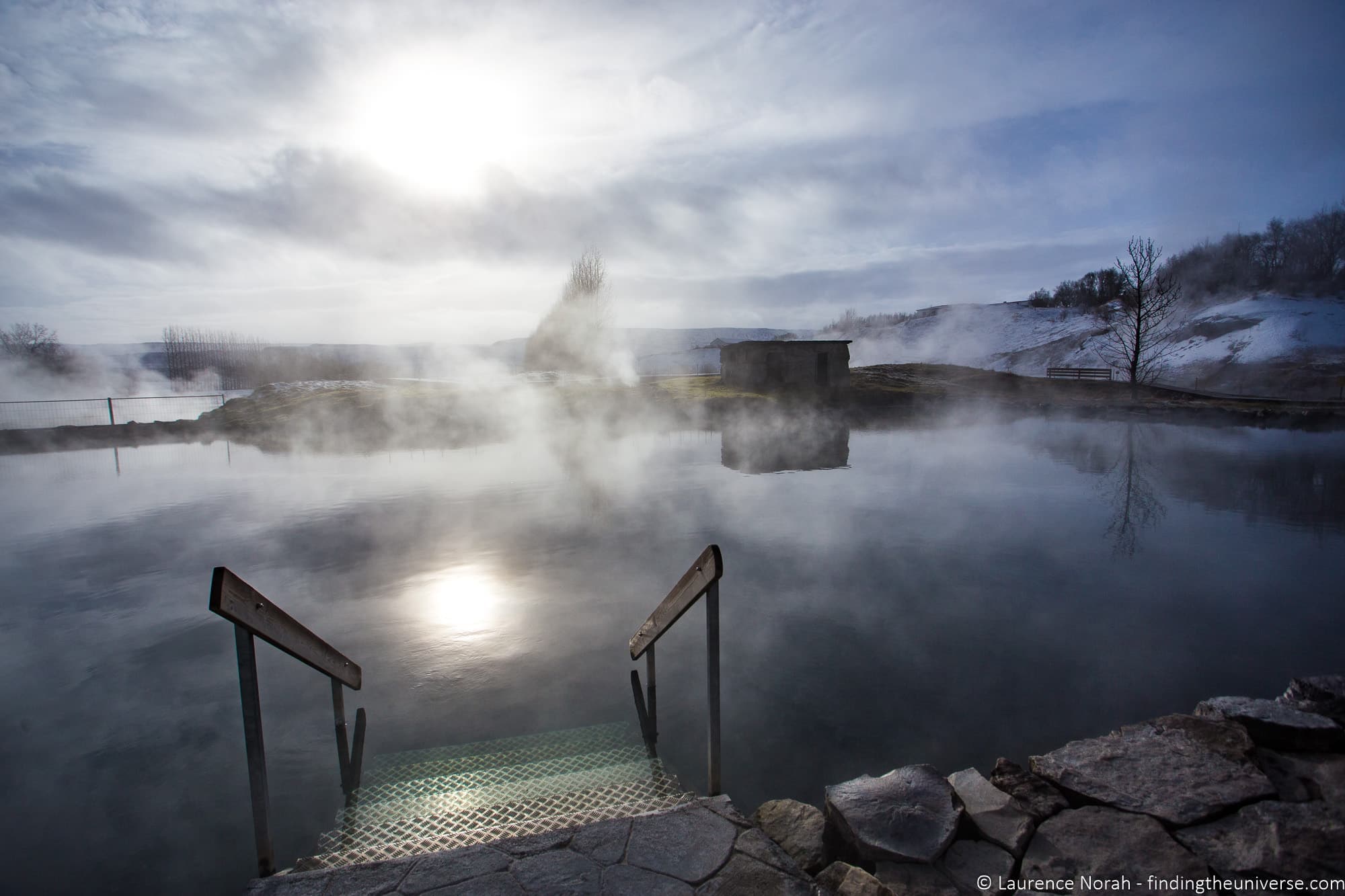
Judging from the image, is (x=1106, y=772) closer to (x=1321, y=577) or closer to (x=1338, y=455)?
(x=1321, y=577)

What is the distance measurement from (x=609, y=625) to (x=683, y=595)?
2994 mm

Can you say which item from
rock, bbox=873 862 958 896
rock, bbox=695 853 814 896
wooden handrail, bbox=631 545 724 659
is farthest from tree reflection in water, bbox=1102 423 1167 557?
rock, bbox=695 853 814 896

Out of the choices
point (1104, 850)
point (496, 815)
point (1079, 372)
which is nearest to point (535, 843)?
point (496, 815)

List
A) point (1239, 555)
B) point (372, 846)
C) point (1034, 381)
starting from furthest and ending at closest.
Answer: point (1034, 381), point (1239, 555), point (372, 846)

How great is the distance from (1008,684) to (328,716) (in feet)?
18.5

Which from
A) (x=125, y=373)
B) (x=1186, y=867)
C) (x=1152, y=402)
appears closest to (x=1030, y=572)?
(x=1186, y=867)

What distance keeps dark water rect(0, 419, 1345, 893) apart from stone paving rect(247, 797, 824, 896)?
4.37ft

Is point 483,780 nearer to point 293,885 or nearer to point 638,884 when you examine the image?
point 293,885

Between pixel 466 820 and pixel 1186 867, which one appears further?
pixel 466 820

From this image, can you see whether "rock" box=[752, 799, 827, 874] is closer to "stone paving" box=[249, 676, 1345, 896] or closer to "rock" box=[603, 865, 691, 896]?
"stone paving" box=[249, 676, 1345, 896]

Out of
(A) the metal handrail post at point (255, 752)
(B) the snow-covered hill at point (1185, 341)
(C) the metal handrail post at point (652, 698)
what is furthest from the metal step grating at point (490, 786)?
(B) the snow-covered hill at point (1185, 341)

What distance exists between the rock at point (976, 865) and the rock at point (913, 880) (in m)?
0.06

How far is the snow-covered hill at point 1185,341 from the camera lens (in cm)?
4147

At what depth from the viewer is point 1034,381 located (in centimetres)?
3603
